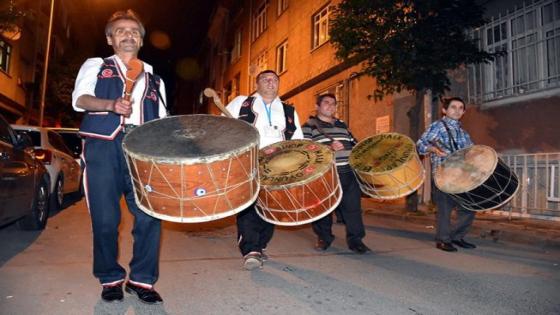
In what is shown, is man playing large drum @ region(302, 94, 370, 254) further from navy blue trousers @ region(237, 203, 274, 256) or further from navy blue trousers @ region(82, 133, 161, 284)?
navy blue trousers @ region(82, 133, 161, 284)

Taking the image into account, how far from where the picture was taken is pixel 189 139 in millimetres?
3014

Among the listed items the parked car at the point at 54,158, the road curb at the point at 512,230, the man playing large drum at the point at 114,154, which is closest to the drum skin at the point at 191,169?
the man playing large drum at the point at 114,154

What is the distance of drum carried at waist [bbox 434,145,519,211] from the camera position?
5035 mm

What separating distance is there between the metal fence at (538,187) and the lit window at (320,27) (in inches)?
383

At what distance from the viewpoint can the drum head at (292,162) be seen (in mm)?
3930

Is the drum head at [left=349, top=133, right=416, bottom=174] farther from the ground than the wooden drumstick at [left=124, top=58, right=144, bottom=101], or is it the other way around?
the wooden drumstick at [left=124, top=58, right=144, bottom=101]

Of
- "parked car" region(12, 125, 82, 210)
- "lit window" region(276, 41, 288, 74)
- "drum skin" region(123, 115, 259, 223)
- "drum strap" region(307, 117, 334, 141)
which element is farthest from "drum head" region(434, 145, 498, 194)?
"lit window" region(276, 41, 288, 74)

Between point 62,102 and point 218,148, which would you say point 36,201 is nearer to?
point 218,148

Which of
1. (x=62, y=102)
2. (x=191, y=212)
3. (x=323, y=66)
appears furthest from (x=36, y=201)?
(x=62, y=102)

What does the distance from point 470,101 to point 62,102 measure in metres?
22.8

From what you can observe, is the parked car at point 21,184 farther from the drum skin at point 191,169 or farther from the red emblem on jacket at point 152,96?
the drum skin at point 191,169

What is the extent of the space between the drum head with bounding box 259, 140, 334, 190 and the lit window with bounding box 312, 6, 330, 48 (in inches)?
506

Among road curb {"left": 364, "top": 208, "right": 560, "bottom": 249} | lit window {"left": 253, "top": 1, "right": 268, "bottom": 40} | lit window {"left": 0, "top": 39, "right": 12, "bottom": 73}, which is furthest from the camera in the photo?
lit window {"left": 253, "top": 1, "right": 268, "bottom": 40}

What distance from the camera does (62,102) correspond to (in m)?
25.7
